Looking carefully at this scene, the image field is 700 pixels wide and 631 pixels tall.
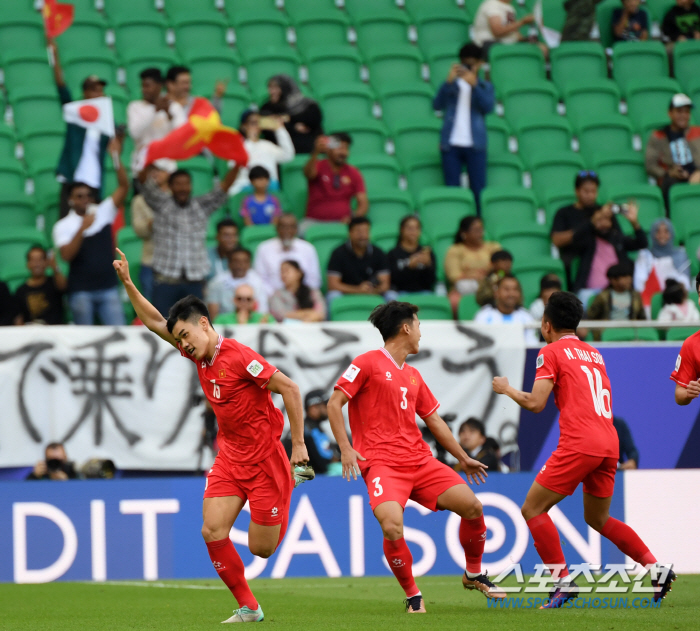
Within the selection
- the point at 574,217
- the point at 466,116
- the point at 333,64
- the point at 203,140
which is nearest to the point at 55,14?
the point at 203,140

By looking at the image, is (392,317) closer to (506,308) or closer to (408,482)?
(408,482)

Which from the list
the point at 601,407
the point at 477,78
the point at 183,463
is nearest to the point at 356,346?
the point at 183,463

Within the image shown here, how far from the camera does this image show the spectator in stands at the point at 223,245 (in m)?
11.6

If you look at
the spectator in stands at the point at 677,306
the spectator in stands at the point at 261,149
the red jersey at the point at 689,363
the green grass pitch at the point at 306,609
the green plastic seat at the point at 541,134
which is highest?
the green plastic seat at the point at 541,134

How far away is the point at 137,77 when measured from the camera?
14.3m

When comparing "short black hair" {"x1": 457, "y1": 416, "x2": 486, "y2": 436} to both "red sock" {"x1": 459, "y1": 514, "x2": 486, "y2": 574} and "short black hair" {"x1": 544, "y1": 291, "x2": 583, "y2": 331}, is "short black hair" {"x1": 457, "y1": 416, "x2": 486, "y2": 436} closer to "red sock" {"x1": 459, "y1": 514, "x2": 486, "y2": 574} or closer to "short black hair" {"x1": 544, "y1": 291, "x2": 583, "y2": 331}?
"red sock" {"x1": 459, "y1": 514, "x2": 486, "y2": 574}

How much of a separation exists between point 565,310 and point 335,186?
20.2 feet

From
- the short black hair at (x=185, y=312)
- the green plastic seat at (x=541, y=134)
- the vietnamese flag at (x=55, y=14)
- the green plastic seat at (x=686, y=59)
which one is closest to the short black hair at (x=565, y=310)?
the short black hair at (x=185, y=312)

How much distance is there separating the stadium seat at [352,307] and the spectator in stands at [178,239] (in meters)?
1.38

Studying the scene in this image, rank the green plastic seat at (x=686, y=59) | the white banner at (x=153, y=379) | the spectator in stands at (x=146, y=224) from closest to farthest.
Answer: the white banner at (x=153, y=379), the spectator in stands at (x=146, y=224), the green plastic seat at (x=686, y=59)

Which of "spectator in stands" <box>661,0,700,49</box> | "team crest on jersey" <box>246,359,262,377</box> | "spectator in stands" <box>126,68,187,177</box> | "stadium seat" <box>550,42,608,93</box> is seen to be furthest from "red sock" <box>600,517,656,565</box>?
"spectator in stands" <box>661,0,700,49</box>

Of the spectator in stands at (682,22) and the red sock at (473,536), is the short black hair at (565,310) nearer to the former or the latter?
the red sock at (473,536)

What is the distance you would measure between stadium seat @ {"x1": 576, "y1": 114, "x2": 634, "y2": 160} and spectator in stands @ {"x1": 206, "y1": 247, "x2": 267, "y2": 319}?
576 cm

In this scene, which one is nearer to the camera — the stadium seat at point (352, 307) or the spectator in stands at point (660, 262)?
the stadium seat at point (352, 307)
